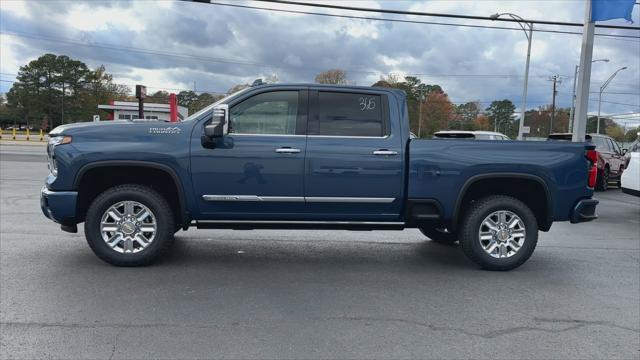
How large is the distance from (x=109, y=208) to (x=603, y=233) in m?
7.92

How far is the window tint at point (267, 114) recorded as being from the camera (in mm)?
5449

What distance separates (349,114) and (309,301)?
86.2 inches

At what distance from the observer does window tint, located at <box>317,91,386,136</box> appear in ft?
18.3

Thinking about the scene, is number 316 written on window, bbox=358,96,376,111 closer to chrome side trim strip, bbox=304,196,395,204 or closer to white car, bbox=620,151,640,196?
chrome side trim strip, bbox=304,196,395,204

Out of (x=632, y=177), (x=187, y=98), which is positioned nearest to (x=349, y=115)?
(x=632, y=177)

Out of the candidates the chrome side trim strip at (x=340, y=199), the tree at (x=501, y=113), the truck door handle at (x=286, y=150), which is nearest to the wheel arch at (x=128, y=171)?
the truck door handle at (x=286, y=150)

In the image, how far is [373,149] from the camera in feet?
17.8

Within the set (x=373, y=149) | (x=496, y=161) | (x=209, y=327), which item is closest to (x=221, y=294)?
(x=209, y=327)

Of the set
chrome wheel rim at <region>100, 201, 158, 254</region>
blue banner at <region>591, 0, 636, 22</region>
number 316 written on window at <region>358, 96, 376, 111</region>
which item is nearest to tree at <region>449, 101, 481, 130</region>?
blue banner at <region>591, 0, 636, 22</region>

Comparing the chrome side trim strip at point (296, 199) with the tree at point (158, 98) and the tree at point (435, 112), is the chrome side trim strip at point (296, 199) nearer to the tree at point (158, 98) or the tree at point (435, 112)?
the tree at point (435, 112)

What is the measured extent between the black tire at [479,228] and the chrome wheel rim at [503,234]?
0.04m

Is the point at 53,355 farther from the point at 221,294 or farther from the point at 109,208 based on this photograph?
the point at 109,208

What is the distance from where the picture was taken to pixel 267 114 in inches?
217

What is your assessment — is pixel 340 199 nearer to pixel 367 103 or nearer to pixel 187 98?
pixel 367 103
